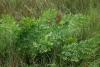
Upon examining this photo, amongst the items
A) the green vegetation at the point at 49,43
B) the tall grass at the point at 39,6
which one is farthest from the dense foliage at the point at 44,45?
the tall grass at the point at 39,6

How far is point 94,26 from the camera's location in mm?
4914

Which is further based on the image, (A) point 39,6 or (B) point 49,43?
(A) point 39,6

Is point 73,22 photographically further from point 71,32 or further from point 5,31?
point 5,31

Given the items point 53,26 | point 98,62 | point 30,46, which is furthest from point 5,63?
point 98,62

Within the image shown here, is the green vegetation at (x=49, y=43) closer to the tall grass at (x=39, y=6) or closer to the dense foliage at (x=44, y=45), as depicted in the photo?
the dense foliage at (x=44, y=45)

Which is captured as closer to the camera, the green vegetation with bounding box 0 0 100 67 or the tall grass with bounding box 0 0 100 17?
the green vegetation with bounding box 0 0 100 67

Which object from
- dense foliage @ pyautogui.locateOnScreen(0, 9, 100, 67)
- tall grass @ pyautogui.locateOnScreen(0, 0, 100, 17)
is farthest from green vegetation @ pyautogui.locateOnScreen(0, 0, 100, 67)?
tall grass @ pyautogui.locateOnScreen(0, 0, 100, 17)

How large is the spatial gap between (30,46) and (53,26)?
0.48 m

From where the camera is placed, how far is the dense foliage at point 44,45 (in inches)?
170

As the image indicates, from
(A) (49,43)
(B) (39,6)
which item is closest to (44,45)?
(A) (49,43)

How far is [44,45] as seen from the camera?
4312 mm

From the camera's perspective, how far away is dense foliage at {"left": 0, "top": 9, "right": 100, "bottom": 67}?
4.32m

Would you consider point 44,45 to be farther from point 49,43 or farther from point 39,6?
point 39,6

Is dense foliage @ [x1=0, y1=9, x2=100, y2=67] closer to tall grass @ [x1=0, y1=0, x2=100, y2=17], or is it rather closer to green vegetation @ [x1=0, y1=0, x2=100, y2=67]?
green vegetation @ [x1=0, y1=0, x2=100, y2=67]
